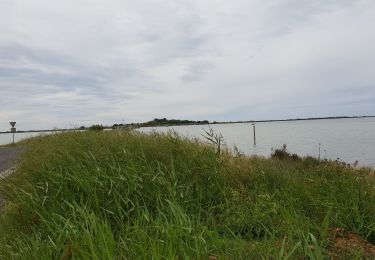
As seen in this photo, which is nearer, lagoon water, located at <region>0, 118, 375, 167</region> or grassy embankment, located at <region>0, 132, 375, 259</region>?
grassy embankment, located at <region>0, 132, 375, 259</region>

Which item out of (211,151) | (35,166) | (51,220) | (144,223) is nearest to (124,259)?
(144,223)

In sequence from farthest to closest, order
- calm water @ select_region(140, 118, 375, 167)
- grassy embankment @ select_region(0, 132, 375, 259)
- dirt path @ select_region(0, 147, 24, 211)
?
1. calm water @ select_region(140, 118, 375, 167)
2. dirt path @ select_region(0, 147, 24, 211)
3. grassy embankment @ select_region(0, 132, 375, 259)

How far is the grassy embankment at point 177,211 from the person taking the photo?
3.92m

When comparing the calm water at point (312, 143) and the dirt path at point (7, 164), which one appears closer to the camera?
the dirt path at point (7, 164)

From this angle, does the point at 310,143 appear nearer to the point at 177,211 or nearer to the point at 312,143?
the point at 312,143

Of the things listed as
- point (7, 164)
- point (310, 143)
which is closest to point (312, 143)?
point (310, 143)

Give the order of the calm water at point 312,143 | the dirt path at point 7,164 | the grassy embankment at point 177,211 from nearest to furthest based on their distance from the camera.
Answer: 1. the grassy embankment at point 177,211
2. the dirt path at point 7,164
3. the calm water at point 312,143

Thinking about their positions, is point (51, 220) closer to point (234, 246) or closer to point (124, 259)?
point (124, 259)

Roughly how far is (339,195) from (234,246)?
8.27 ft

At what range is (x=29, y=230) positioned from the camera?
5203 millimetres

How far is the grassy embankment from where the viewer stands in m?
3.92

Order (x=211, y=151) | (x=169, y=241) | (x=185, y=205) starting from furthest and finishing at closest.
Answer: (x=211, y=151) < (x=185, y=205) < (x=169, y=241)

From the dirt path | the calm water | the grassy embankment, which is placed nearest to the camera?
the grassy embankment

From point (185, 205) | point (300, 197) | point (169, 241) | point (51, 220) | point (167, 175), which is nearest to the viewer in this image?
point (169, 241)
